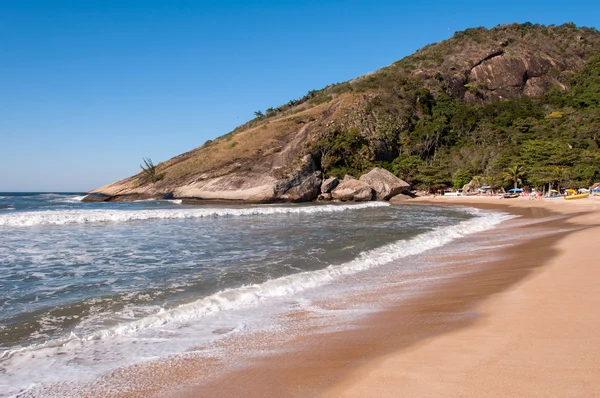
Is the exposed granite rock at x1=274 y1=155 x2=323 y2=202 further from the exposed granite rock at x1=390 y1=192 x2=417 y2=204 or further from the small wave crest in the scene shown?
the small wave crest

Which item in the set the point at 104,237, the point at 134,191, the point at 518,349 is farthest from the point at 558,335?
the point at 134,191

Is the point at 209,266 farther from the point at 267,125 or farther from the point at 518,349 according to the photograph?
the point at 267,125

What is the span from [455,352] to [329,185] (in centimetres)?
4762

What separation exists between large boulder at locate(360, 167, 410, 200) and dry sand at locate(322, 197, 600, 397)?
146ft

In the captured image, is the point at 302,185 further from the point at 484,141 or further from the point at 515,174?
the point at 484,141

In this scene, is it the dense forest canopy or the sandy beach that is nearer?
the sandy beach

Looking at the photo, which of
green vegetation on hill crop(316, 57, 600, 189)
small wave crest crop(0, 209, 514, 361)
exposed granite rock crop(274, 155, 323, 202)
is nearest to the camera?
small wave crest crop(0, 209, 514, 361)

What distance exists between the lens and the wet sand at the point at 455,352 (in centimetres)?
352

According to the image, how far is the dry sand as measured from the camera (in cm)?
341

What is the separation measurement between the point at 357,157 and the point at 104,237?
48231 millimetres

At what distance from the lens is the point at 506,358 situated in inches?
156

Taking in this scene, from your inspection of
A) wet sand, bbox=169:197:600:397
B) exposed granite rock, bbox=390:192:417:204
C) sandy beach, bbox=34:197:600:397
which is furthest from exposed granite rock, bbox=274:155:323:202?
wet sand, bbox=169:197:600:397

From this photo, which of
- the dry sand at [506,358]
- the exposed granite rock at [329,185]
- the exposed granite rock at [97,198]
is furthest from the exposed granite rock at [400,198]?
the dry sand at [506,358]

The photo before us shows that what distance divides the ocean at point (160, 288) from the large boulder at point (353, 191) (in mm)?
32409
